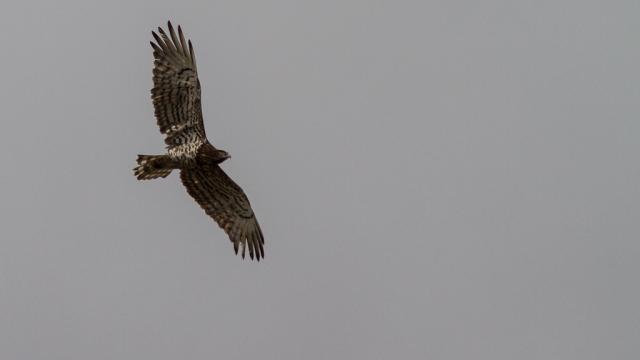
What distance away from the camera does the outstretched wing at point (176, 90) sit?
30812 millimetres

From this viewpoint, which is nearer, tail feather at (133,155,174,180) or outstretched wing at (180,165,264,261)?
tail feather at (133,155,174,180)

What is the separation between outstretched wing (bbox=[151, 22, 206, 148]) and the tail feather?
53cm

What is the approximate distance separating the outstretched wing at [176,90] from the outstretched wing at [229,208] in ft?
4.53

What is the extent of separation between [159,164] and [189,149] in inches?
35.8

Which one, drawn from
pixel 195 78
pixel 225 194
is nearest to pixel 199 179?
pixel 225 194

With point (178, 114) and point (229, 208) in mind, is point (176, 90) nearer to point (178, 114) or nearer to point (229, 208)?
point (178, 114)

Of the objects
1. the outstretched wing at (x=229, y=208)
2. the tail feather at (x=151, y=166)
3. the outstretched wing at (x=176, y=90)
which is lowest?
the outstretched wing at (x=229, y=208)

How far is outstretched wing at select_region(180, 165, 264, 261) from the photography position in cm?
3206

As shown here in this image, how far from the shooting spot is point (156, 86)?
30812 millimetres

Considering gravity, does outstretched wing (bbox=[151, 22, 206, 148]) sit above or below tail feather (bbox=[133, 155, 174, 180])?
above

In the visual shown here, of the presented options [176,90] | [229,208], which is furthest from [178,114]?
[229,208]

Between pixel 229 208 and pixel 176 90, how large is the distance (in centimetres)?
356

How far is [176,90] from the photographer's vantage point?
30.8 m

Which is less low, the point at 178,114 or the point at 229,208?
the point at 178,114
